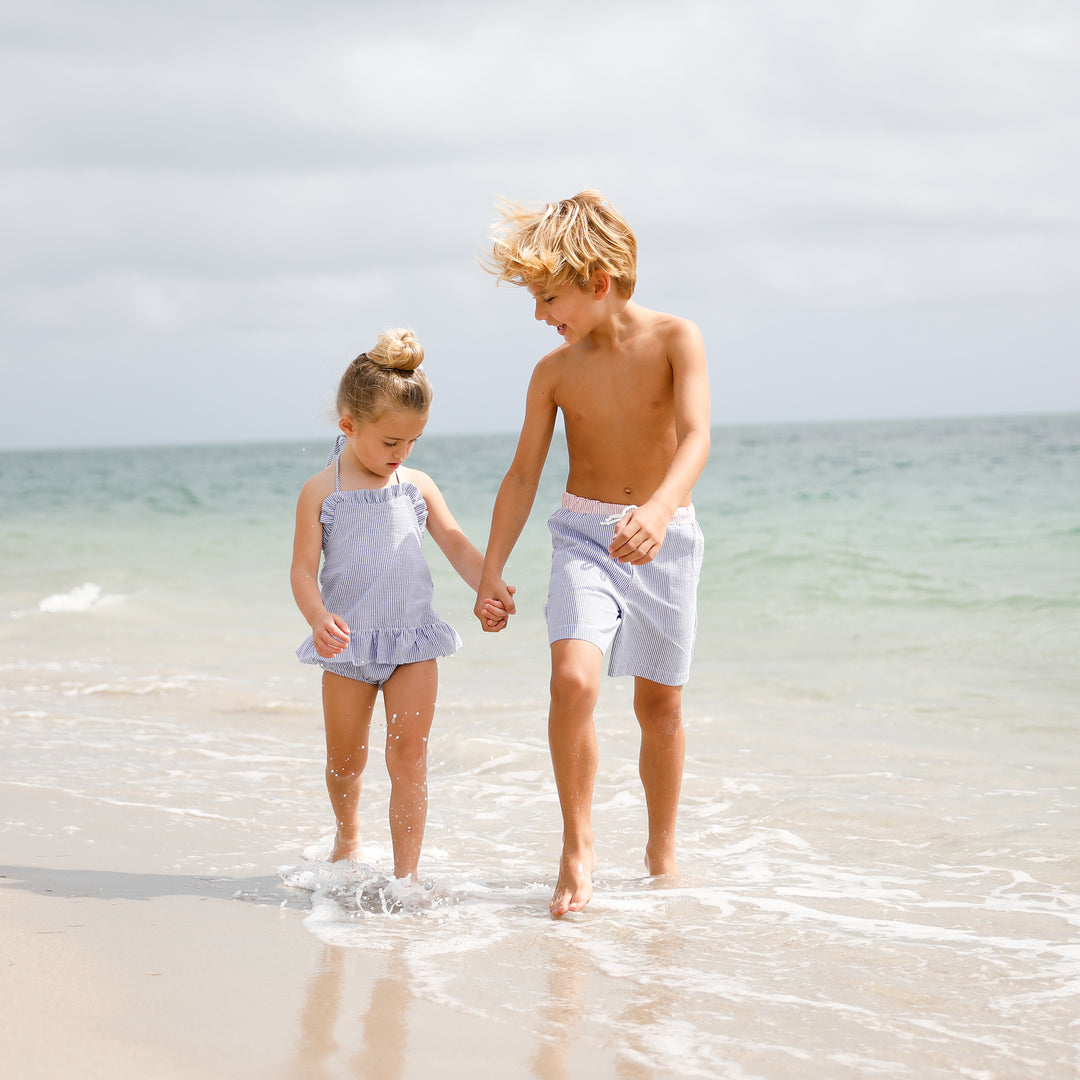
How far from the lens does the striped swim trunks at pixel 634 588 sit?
3287mm

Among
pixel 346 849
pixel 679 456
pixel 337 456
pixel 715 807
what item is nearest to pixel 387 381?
pixel 337 456

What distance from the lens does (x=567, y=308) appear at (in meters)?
3.30

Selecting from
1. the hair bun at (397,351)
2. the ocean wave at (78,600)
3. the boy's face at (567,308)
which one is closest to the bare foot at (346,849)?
the hair bun at (397,351)

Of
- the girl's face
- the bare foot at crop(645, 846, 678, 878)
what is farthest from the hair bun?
the bare foot at crop(645, 846, 678, 878)

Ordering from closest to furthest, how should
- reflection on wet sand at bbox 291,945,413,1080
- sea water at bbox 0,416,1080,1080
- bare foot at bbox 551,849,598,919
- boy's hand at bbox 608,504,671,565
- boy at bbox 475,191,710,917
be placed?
reflection on wet sand at bbox 291,945,413,1080 < sea water at bbox 0,416,1080,1080 < boy's hand at bbox 608,504,671,565 < bare foot at bbox 551,849,598,919 < boy at bbox 475,191,710,917

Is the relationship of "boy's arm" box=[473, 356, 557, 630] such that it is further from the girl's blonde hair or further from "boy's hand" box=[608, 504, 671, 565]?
"boy's hand" box=[608, 504, 671, 565]

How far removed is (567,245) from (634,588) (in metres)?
0.91

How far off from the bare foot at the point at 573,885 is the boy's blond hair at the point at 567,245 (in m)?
1.46

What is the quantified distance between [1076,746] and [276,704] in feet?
11.7

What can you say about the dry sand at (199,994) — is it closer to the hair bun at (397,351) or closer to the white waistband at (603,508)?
the white waistband at (603,508)

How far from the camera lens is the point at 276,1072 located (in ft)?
6.78

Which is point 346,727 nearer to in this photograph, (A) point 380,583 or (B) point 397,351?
(A) point 380,583

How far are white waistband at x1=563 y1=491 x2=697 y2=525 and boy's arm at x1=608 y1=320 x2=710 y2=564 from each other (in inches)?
7.2

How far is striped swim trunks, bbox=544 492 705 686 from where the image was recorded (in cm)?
329
